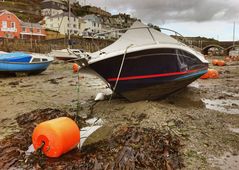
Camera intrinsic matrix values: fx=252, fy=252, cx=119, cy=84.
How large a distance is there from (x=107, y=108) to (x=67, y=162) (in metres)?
3.41

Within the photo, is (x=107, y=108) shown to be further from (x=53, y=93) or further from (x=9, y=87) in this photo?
(x=9, y=87)

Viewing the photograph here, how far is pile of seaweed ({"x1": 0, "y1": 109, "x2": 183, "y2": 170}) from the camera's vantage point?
13.3ft

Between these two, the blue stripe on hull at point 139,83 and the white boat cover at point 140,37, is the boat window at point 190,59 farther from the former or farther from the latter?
the blue stripe on hull at point 139,83

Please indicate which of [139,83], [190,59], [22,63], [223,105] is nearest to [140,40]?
[139,83]

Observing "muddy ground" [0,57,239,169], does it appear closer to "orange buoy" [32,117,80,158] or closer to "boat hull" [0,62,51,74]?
"orange buoy" [32,117,80,158]

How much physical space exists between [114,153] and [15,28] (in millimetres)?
54216

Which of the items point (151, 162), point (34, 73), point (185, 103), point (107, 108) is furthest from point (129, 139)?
point (34, 73)

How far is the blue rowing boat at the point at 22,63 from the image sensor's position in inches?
551

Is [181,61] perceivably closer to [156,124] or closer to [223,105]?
[223,105]

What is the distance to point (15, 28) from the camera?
2064 inches

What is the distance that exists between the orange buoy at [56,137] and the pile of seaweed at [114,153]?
154 mm

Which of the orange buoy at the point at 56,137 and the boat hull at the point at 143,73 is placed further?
the boat hull at the point at 143,73

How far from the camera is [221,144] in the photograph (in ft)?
15.7

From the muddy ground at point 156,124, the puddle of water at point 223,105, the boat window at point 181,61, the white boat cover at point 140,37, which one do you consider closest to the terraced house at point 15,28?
the muddy ground at point 156,124
